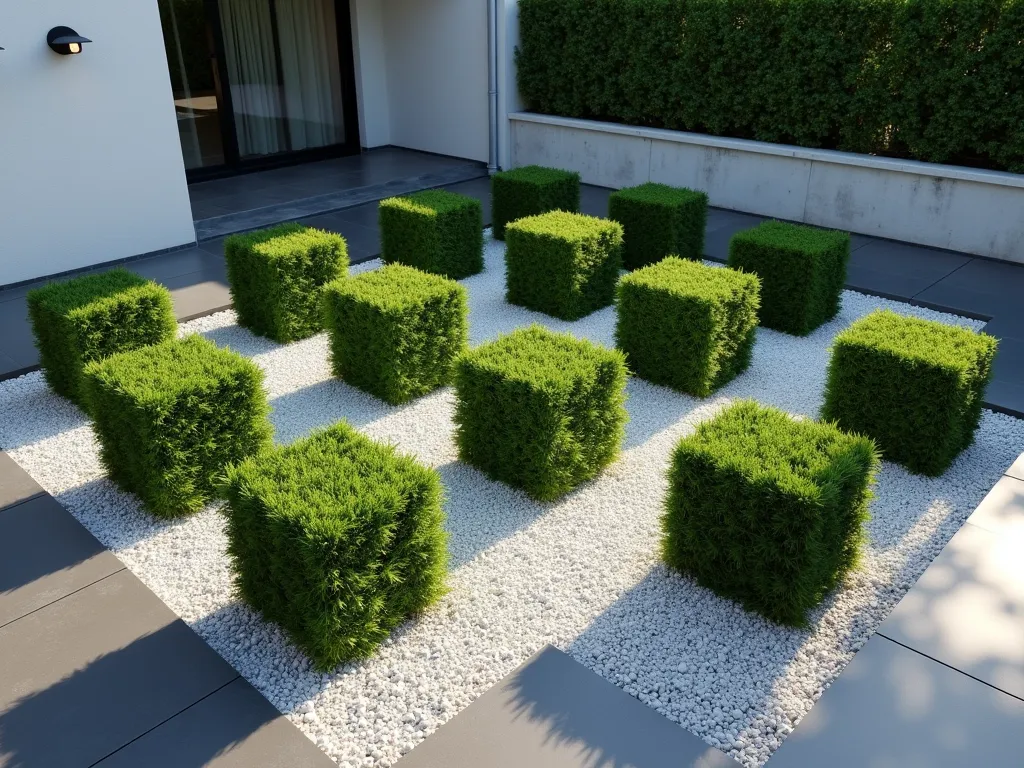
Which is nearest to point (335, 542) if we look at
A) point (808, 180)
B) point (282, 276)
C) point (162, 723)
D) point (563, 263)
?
point (162, 723)

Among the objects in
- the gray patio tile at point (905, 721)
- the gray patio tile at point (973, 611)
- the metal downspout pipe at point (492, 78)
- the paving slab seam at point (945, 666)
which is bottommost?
the gray patio tile at point (905, 721)

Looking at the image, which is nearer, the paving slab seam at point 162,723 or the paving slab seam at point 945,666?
the paving slab seam at point 162,723

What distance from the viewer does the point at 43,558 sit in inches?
180

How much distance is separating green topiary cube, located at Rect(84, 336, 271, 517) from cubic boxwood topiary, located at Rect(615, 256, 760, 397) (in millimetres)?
3052

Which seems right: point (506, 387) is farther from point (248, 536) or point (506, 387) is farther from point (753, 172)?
point (753, 172)

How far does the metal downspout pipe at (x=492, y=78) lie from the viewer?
41.5 ft

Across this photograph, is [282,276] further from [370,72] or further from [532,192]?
[370,72]

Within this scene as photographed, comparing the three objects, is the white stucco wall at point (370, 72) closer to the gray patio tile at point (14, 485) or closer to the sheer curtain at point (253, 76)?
the sheer curtain at point (253, 76)

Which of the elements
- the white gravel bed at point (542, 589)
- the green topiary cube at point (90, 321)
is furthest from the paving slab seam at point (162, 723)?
the green topiary cube at point (90, 321)

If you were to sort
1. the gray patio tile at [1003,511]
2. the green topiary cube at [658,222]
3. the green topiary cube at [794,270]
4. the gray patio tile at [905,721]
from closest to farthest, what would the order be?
1. the gray patio tile at [905,721]
2. the gray patio tile at [1003,511]
3. the green topiary cube at [794,270]
4. the green topiary cube at [658,222]

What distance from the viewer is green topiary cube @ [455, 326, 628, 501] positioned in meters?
4.89

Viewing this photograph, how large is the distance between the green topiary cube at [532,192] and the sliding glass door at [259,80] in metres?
5.59

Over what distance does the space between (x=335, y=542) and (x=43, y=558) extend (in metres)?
2.16

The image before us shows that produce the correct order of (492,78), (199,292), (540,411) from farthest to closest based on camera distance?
(492,78) < (199,292) < (540,411)
